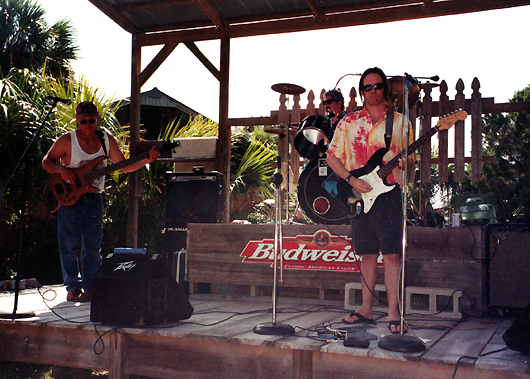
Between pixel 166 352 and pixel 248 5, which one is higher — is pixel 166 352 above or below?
below

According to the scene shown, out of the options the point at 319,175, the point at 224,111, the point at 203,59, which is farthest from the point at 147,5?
the point at 319,175

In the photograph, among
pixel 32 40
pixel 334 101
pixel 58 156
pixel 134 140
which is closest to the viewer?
pixel 58 156

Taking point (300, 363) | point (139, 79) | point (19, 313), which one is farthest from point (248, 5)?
point (300, 363)

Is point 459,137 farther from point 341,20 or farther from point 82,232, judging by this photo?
point 82,232

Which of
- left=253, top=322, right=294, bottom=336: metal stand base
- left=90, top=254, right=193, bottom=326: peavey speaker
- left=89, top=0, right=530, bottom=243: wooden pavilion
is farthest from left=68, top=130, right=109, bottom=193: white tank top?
left=89, top=0, right=530, bottom=243: wooden pavilion

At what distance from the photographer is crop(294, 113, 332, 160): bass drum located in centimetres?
446

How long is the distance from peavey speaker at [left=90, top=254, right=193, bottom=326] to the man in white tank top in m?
0.83

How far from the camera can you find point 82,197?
3.87 metres

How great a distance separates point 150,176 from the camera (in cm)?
791

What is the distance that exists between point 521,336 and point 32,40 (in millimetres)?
11105

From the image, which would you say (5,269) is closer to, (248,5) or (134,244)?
(134,244)

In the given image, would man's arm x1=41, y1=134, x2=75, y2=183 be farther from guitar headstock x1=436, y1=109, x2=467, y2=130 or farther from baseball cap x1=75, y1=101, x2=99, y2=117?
guitar headstock x1=436, y1=109, x2=467, y2=130

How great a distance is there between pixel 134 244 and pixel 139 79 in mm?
2274

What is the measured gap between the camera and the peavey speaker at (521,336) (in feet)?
7.43
